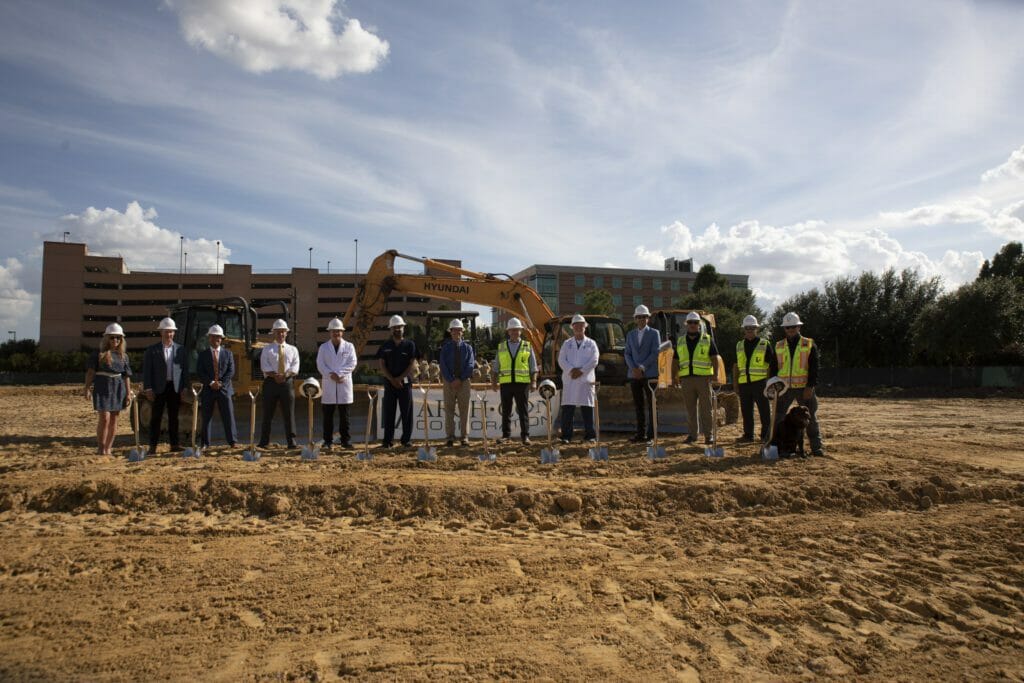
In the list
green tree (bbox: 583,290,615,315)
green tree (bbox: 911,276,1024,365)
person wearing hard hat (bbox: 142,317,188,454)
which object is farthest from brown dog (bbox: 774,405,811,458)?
green tree (bbox: 583,290,615,315)

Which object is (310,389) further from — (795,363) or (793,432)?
(795,363)

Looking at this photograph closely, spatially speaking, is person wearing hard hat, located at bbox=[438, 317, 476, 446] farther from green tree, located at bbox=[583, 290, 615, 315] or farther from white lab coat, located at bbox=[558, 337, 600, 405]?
green tree, located at bbox=[583, 290, 615, 315]

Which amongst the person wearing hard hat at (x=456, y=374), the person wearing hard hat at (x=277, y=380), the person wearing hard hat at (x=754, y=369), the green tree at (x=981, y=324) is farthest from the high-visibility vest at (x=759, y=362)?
the green tree at (x=981, y=324)

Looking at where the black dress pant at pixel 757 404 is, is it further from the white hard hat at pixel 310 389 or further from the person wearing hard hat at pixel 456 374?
the white hard hat at pixel 310 389

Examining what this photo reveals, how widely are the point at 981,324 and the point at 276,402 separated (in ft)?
107

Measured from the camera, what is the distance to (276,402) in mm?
9109

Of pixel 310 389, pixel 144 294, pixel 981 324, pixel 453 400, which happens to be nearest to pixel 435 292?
pixel 453 400

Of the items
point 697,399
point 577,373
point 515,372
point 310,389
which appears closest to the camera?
point 310,389

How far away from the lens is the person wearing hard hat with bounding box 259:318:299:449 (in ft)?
29.4

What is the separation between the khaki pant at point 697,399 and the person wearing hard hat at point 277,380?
5669 mm

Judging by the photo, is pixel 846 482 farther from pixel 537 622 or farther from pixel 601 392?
pixel 601 392

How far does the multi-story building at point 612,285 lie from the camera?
223 ft

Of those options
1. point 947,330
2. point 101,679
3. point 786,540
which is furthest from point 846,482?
point 947,330

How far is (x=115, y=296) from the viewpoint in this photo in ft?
239
